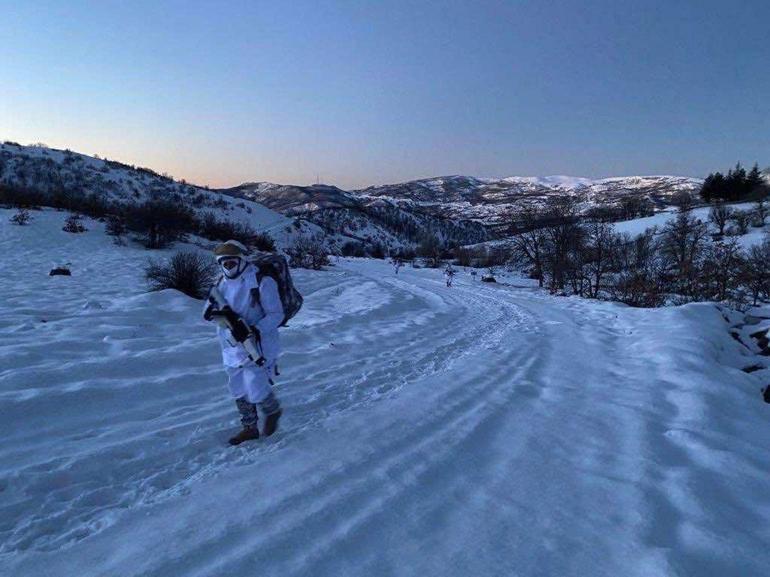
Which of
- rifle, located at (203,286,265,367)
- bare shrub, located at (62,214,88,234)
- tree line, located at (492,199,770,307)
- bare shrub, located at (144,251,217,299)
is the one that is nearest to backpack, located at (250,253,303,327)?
rifle, located at (203,286,265,367)

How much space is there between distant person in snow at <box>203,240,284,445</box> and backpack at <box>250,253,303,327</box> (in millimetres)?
84

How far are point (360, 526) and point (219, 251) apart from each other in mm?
2579

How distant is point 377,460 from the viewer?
3.61 metres

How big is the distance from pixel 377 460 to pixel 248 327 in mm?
1629

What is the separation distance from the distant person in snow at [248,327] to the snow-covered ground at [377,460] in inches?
13.5

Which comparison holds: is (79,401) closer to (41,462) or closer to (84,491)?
(41,462)

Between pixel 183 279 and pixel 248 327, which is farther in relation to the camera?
pixel 183 279

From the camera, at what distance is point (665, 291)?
57.0 ft

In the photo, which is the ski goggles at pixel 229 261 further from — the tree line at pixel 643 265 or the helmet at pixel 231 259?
the tree line at pixel 643 265

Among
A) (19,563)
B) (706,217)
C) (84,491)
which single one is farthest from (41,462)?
(706,217)

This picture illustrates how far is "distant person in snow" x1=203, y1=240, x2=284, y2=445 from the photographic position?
12.7 feet

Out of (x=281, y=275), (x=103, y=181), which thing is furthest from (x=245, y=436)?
(x=103, y=181)

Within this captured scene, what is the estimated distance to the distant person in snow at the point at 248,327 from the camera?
12.7 feet

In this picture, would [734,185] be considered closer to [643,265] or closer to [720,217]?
[720,217]
